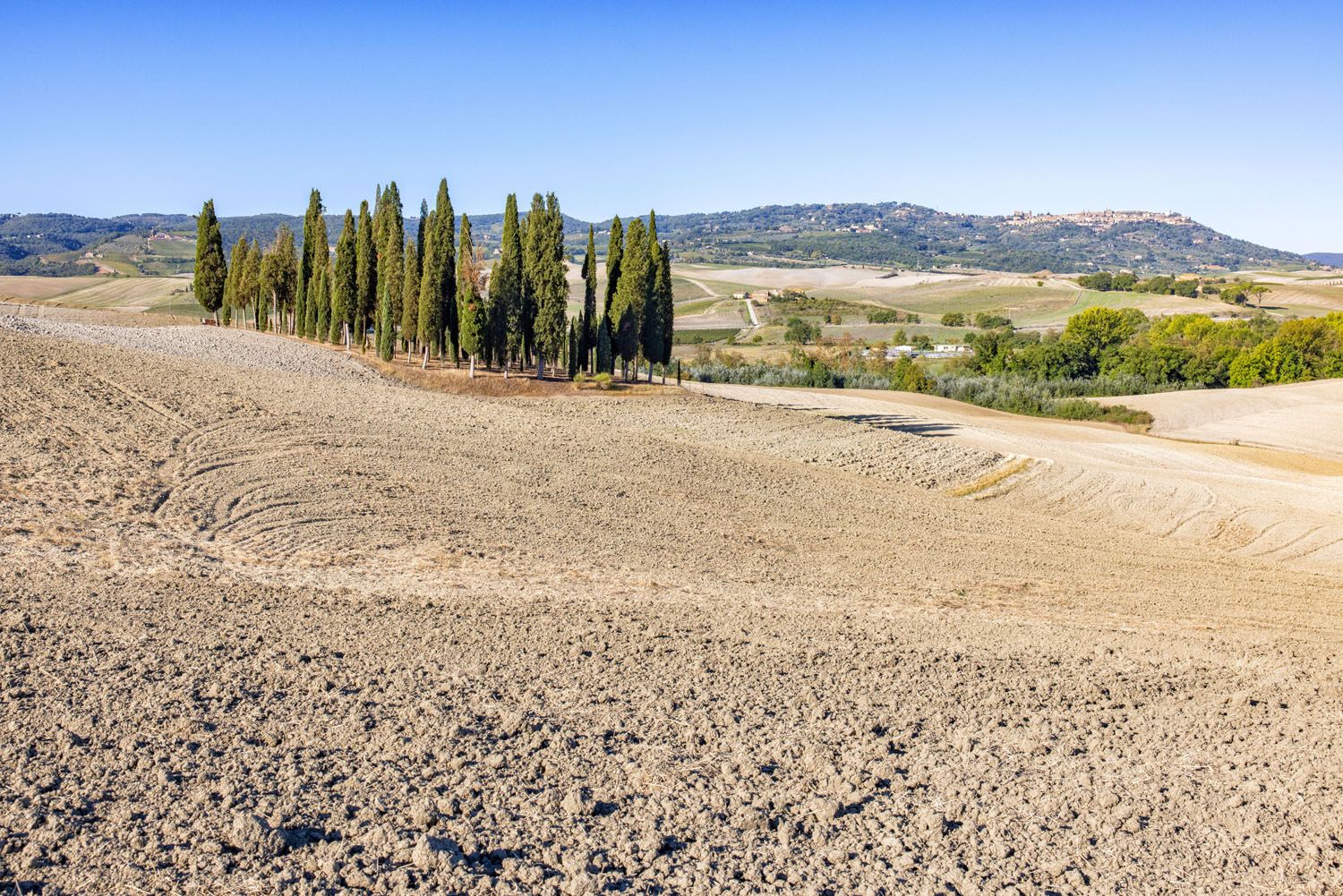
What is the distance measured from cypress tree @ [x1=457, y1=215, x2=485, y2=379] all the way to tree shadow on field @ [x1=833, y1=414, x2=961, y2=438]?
13937 mm

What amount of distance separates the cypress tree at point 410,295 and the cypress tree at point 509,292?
462 cm

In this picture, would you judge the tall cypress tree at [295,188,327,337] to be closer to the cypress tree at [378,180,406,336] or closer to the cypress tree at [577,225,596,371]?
the cypress tree at [378,180,406,336]

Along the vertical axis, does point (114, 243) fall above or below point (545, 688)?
above

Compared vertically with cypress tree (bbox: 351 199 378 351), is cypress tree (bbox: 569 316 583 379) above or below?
below

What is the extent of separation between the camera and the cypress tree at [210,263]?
2063 inches

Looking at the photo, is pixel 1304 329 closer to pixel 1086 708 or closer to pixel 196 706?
pixel 1086 708

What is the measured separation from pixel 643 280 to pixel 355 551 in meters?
27.2

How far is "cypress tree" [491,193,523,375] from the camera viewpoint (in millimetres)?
38781

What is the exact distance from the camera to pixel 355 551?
14.7 meters

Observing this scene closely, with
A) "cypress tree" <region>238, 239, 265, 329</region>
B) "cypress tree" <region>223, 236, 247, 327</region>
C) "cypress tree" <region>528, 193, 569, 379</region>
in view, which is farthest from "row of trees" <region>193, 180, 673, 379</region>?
"cypress tree" <region>223, 236, 247, 327</region>

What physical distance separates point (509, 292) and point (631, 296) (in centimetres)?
493

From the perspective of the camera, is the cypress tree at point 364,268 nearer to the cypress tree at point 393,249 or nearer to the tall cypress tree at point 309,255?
the cypress tree at point 393,249

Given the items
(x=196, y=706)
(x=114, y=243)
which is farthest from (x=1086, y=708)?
(x=114, y=243)

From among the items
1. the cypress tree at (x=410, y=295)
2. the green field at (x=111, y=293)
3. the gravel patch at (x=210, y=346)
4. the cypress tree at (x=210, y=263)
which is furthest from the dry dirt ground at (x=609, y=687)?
the green field at (x=111, y=293)
